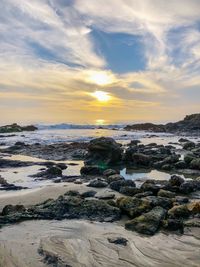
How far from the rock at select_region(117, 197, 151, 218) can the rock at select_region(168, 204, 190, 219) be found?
0.58m

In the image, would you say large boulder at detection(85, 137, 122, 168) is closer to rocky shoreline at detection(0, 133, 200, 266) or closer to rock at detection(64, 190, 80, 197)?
rocky shoreline at detection(0, 133, 200, 266)

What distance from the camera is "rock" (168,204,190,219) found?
933 cm

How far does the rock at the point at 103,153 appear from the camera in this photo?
889 inches

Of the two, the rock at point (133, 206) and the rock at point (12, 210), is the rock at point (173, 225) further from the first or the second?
the rock at point (12, 210)

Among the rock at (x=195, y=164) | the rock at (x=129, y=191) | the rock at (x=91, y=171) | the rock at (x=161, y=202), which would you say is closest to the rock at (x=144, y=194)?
the rock at (x=129, y=191)

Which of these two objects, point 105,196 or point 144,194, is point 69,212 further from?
point 144,194

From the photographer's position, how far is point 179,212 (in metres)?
9.41

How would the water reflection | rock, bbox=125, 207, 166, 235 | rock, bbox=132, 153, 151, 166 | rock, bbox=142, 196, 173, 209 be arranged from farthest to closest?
rock, bbox=132, 153, 151, 166 < the water reflection < rock, bbox=142, 196, 173, 209 < rock, bbox=125, 207, 166, 235

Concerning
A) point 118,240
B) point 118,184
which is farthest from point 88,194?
point 118,240

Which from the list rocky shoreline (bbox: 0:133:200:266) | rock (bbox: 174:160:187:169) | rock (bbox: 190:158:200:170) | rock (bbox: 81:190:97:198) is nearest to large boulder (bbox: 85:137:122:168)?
rocky shoreline (bbox: 0:133:200:266)

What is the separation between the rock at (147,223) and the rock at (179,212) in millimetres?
441

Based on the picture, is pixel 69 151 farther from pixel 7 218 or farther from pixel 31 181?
pixel 7 218

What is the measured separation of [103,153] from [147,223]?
1487 cm

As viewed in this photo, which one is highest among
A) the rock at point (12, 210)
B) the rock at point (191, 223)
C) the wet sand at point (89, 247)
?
the rock at point (12, 210)
